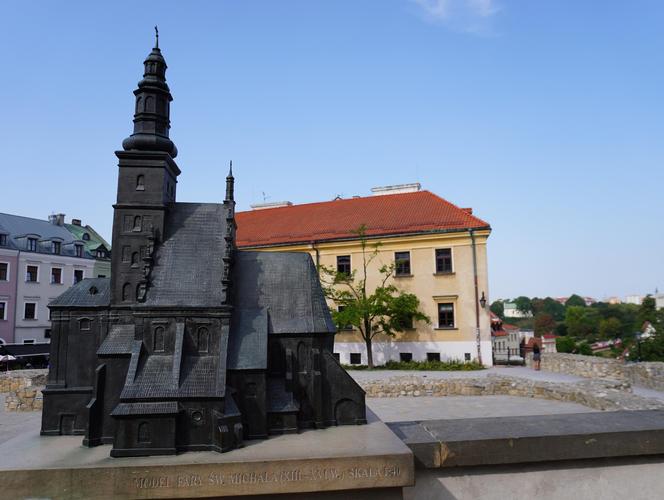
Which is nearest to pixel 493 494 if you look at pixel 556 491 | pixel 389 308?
pixel 556 491

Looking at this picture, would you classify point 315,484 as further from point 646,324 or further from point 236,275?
point 646,324

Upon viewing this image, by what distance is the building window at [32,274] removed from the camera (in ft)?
134

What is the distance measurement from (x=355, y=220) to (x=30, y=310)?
93.9ft

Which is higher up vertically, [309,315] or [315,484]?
[309,315]

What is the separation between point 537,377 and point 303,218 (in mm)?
21825

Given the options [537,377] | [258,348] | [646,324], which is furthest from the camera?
[646,324]

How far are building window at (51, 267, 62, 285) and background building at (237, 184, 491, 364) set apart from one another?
1863 centimetres

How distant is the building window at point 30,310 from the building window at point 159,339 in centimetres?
3778

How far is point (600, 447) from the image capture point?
7895mm

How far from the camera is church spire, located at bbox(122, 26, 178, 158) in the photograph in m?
11.0

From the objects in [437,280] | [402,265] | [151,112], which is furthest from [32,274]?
[151,112]

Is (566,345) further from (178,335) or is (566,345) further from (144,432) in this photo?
(144,432)

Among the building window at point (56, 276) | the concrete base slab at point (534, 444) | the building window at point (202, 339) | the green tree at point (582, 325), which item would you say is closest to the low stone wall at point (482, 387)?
the concrete base slab at point (534, 444)

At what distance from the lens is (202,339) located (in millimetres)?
9945
